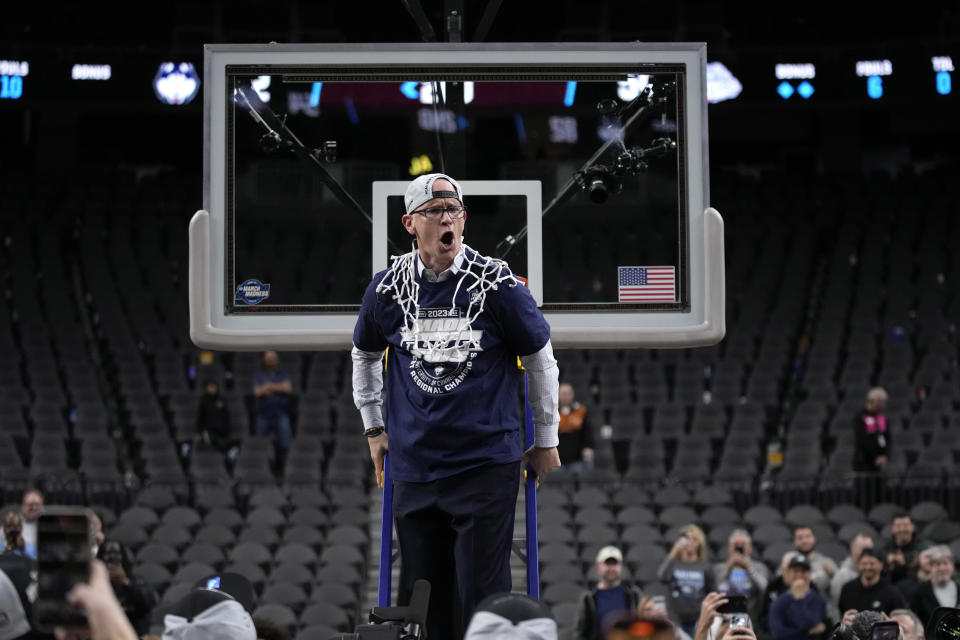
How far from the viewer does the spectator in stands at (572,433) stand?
1407 centimetres

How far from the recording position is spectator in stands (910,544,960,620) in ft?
33.3

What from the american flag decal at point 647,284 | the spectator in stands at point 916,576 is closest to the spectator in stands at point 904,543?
the spectator in stands at point 916,576

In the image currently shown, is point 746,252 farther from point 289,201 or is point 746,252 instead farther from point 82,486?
point 289,201

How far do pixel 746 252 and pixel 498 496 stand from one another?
50.6 ft

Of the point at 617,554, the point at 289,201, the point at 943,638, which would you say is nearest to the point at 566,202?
the point at 289,201

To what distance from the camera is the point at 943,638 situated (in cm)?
470

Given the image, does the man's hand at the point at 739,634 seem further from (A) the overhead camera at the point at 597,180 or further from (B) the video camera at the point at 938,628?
(A) the overhead camera at the point at 597,180

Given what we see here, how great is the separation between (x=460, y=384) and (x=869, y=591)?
6159 millimetres

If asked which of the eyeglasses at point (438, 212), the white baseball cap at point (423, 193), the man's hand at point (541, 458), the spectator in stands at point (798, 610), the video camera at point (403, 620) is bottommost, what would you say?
the spectator in stands at point (798, 610)

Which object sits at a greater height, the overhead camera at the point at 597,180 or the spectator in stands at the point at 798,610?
the overhead camera at the point at 597,180

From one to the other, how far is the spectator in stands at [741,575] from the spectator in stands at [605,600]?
33.2 inches

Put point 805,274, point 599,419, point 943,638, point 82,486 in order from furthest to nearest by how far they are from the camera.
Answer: point 805,274
point 599,419
point 82,486
point 943,638

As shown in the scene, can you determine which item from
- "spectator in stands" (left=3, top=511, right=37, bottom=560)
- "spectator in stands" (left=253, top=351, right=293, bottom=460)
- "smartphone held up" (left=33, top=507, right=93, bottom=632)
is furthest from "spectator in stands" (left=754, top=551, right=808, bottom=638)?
"smartphone held up" (left=33, top=507, right=93, bottom=632)

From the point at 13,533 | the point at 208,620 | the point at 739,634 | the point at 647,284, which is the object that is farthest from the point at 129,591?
the point at 208,620
